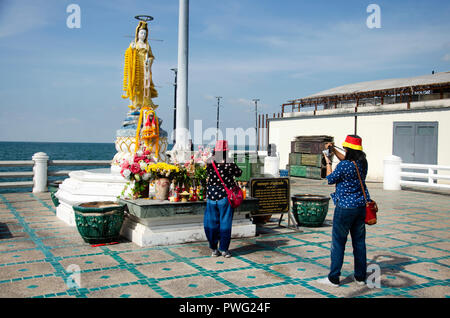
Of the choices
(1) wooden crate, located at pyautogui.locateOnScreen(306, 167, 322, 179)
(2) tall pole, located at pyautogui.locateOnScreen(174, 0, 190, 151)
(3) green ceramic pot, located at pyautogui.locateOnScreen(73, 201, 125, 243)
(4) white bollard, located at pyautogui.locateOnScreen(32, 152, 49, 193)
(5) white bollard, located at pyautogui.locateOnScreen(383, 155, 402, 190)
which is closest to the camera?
(3) green ceramic pot, located at pyautogui.locateOnScreen(73, 201, 125, 243)

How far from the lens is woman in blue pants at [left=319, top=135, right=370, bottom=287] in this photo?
5.80 meters

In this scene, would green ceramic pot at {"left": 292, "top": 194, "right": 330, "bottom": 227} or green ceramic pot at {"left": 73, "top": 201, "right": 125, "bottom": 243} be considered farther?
green ceramic pot at {"left": 292, "top": 194, "right": 330, "bottom": 227}

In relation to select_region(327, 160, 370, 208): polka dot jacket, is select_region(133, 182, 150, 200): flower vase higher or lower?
lower

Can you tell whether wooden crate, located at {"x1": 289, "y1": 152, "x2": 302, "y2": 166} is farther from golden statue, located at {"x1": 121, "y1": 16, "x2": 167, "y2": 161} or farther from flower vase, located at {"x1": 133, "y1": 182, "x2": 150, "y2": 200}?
flower vase, located at {"x1": 133, "y1": 182, "x2": 150, "y2": 200}

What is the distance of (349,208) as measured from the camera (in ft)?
18.9

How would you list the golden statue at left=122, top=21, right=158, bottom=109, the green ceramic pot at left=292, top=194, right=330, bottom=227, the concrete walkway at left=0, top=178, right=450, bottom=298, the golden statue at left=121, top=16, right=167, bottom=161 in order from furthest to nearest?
the golden statue at left=122, top=21, right=158, bottom=109
the golden statue at left=121, top=16, right=167, bottom=161
the green ceramic pot at left=292, top=194, right=330, bottom=227
the concrete walkway at left=0, top=178, right=450, bottom=298

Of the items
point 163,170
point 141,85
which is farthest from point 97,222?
point 141,85

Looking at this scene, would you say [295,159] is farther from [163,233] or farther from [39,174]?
[163,233]

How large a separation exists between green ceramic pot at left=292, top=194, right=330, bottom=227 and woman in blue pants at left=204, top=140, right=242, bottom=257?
3329 mm

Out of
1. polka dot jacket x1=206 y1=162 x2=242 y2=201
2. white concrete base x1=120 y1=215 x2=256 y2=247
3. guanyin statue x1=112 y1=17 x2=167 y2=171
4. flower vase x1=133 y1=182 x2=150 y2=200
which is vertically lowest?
white concrete base x1=120 y1=215 x2=256 y2=247

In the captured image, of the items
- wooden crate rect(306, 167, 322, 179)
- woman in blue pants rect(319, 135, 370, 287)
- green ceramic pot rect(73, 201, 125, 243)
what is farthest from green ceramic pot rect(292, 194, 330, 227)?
wooden crate rect(306, 167, 322, 179)
